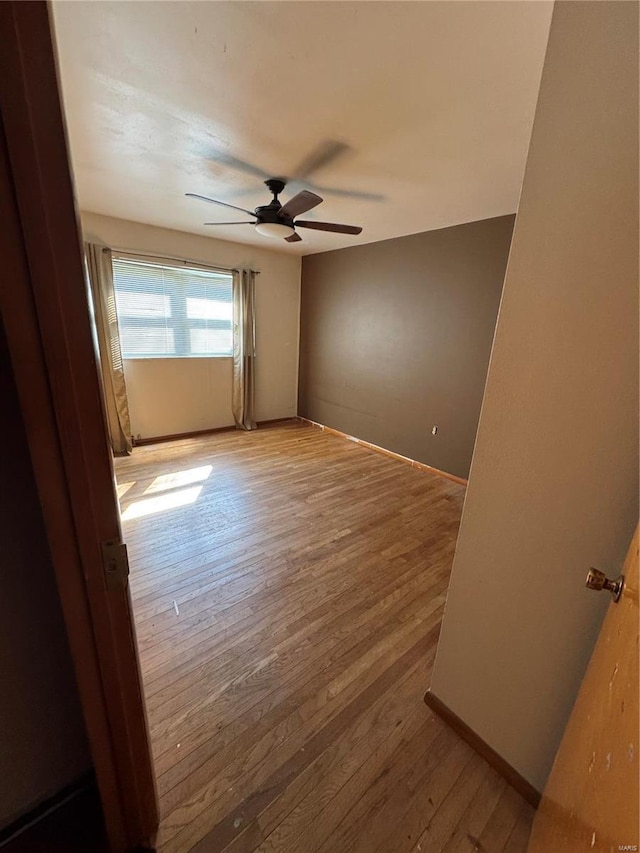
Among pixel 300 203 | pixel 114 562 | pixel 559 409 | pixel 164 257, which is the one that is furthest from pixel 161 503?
pixel 559 409

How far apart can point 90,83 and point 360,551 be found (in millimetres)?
2831

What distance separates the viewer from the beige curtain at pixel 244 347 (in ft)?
14.3

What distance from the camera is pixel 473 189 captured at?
93.7 inches

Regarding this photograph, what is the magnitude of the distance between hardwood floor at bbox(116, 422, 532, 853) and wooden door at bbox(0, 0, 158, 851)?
1.67 ft

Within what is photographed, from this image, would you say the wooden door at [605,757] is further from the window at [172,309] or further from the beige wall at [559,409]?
the window at [172,309]

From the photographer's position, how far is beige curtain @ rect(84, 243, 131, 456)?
3344mm

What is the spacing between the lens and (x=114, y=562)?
2.27 ft

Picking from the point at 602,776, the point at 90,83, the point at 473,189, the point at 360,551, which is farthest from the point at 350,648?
the point at 473,189

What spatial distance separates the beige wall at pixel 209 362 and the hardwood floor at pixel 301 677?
1.45 metres

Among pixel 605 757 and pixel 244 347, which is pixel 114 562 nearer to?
pixel 605 757

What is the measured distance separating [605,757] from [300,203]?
8.32ft

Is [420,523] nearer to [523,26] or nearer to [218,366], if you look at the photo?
[523,26]

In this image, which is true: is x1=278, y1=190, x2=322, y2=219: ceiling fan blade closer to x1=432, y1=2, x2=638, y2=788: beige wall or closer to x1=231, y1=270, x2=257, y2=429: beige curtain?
x1=432, y1=2, x2=638, y2=788: beige wall

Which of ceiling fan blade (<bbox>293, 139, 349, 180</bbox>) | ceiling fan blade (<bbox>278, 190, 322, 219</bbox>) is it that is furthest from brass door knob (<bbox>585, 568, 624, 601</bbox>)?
ceiling fan blade (<bbox>293, 139, 349, 180</bbox>)
